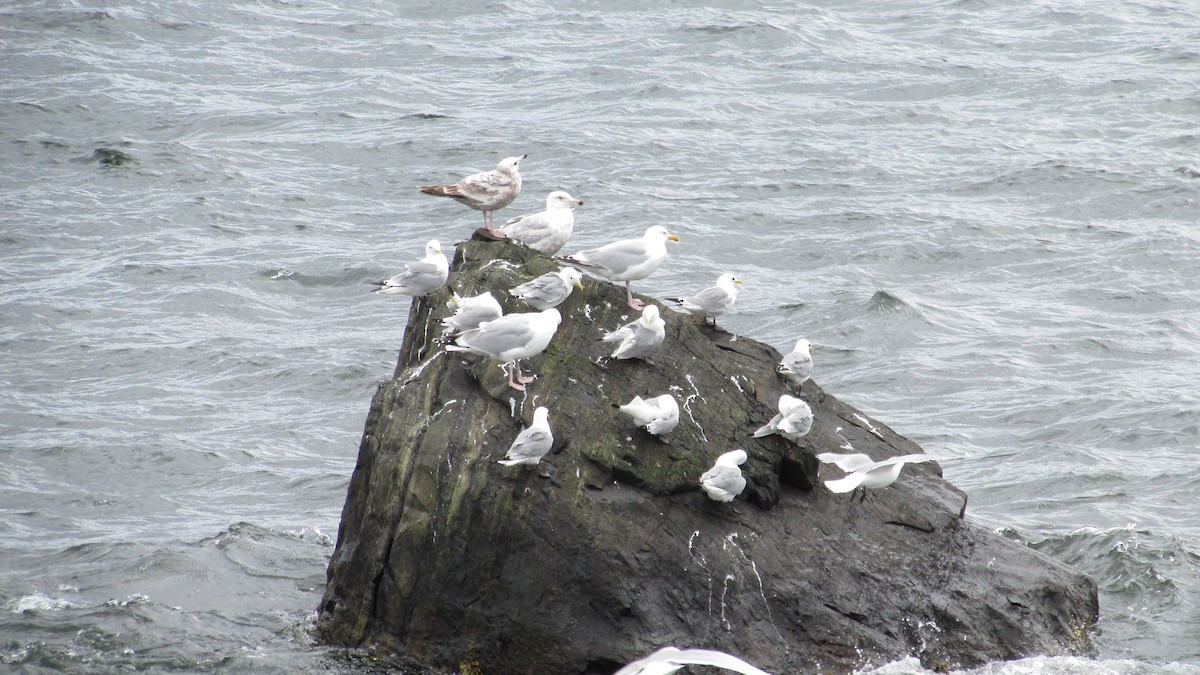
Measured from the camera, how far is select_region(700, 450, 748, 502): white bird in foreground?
8.41m

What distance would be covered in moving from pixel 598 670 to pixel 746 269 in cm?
1194

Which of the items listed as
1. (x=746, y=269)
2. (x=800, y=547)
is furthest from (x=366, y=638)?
(x=746, y=269)

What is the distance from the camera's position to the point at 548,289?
9109 mm

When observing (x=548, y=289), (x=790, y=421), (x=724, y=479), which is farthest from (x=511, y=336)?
(x=790, y=421)

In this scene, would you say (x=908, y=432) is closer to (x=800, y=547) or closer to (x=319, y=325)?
(x=800, y=547)

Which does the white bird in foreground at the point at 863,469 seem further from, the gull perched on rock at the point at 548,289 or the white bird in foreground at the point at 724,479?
the gull perched on rock at the point at 548,289

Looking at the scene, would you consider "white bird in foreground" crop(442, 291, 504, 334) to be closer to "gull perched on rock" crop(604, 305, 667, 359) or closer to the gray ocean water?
"gull perched on rock" crop(604, 305, 667, 359)

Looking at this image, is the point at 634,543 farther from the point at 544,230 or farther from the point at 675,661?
the point at 544,230

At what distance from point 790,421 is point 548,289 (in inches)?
72.3

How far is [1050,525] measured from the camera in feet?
40.1

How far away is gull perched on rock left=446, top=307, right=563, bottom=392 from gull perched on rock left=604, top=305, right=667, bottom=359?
0.55m

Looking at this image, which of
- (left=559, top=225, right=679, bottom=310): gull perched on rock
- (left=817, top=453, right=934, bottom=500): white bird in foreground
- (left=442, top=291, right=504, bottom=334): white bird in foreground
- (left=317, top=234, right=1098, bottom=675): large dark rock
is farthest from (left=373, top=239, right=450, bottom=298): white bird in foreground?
(left=817, top=453, right=934, bottom=500): white bird in foreground

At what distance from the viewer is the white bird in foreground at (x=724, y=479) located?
8.41 metres

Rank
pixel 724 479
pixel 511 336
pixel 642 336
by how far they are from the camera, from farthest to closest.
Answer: pixel 642 336 < pixel 511 336 < pixel 724 479
